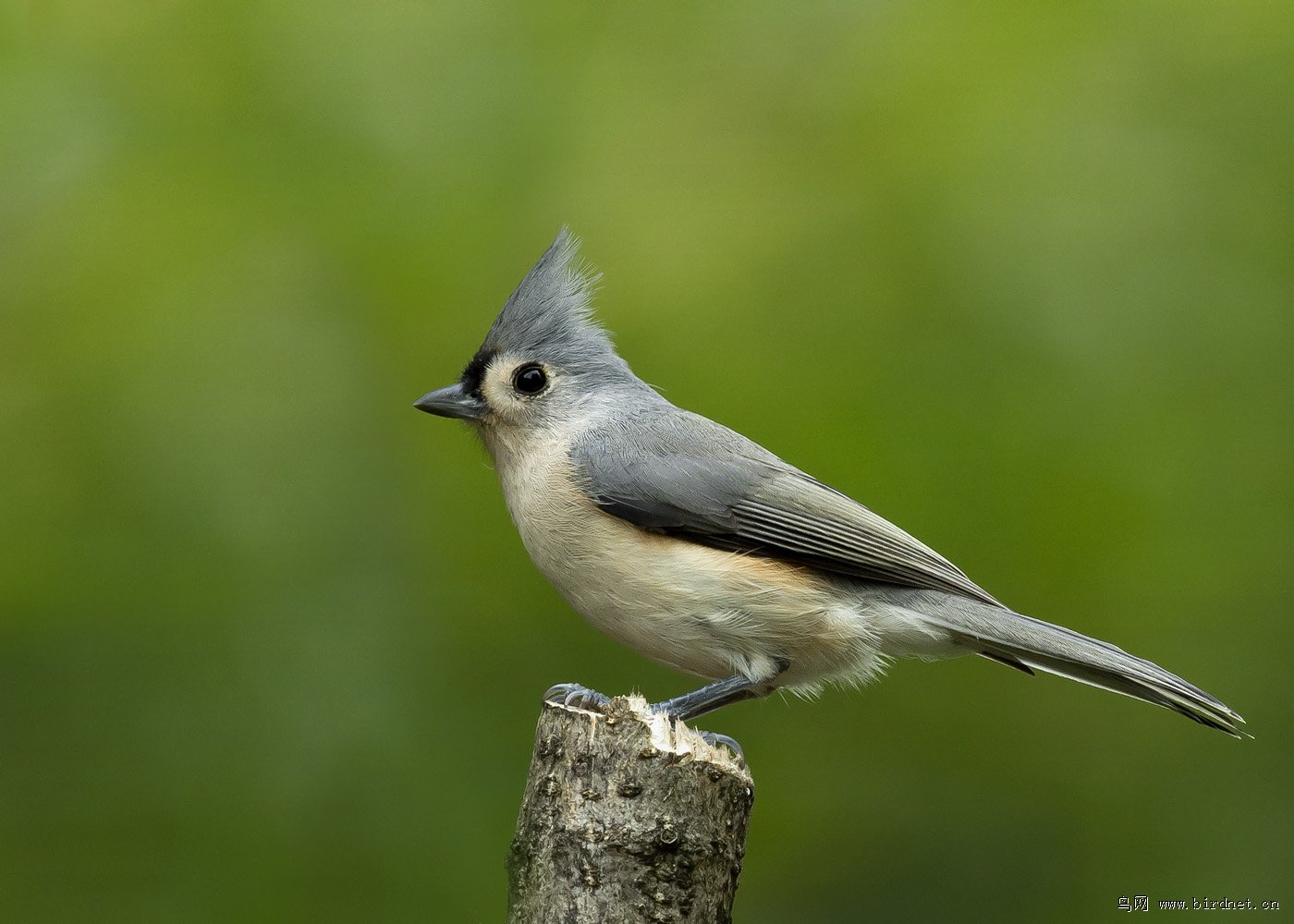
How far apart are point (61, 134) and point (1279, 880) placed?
4061mm

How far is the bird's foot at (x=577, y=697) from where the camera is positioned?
2.76 metres

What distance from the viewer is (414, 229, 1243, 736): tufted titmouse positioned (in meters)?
2.97

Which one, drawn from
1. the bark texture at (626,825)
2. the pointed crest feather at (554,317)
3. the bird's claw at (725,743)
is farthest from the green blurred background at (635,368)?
the bark texture at (626,825)

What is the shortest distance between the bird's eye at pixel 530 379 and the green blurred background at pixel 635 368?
0.30 m

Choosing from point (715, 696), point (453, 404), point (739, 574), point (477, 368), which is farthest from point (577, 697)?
point (477, 368)

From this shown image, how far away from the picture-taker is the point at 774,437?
11.6 ft

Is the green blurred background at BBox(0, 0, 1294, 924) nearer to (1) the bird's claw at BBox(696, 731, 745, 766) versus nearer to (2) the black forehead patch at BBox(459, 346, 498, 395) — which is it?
(2) the black forehead patch at BBox(459, 346, 498, 395)

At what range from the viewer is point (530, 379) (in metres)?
3.52

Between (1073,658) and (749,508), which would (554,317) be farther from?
(1073,658)

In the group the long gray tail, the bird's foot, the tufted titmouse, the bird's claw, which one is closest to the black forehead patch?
the tufted titmouse

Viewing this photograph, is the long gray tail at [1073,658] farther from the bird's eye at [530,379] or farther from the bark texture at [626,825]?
the bird's eye at [530,379]

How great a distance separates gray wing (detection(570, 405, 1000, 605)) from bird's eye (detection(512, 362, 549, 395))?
0.31 metres

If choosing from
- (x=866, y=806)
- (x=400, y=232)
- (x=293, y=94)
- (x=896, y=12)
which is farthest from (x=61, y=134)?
(x=866, y=806)

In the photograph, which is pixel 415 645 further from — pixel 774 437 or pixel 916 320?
pixel 916 320
